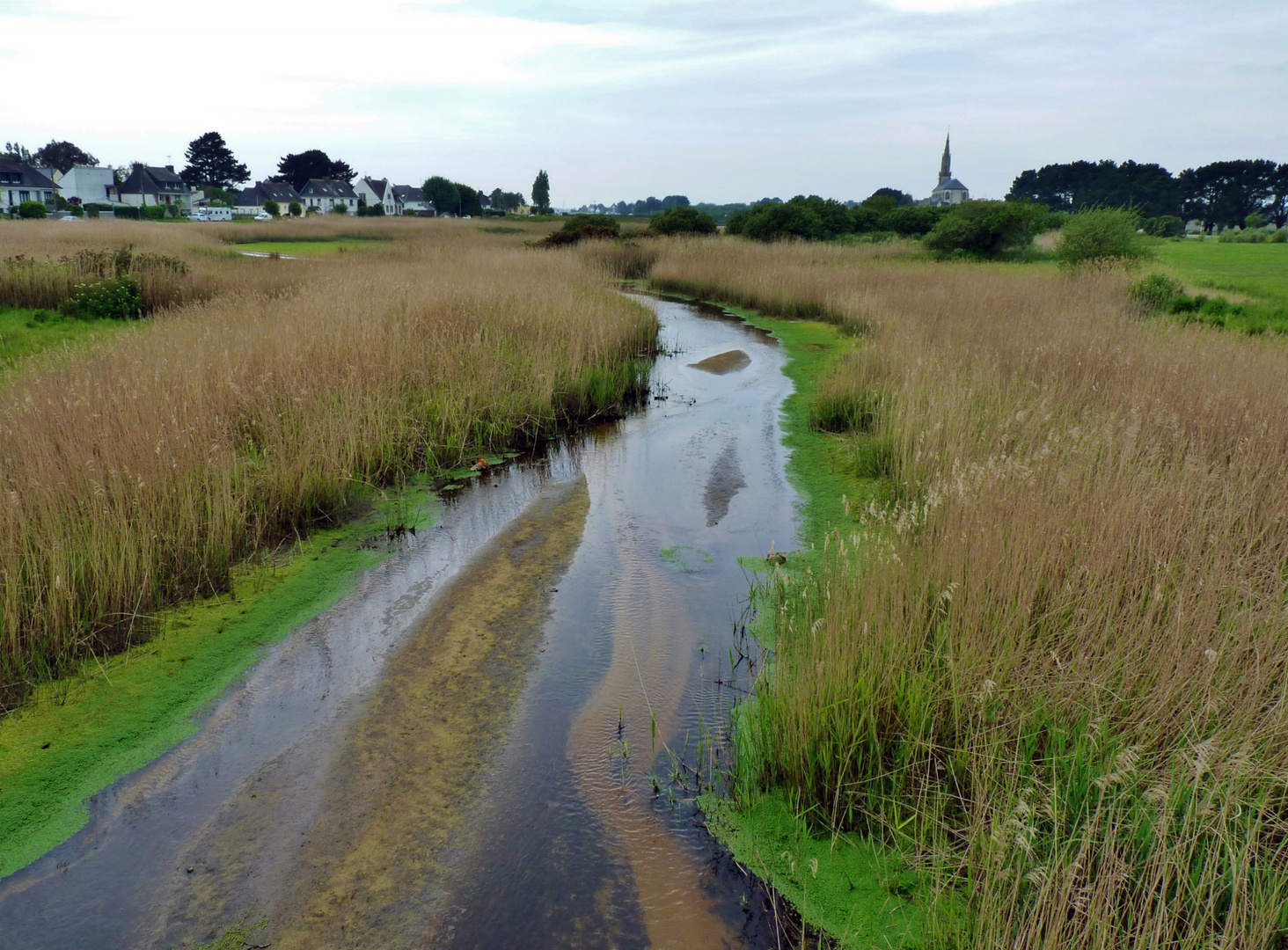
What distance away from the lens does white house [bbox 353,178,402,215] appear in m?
89.6

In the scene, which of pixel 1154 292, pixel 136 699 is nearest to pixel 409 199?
pixel 1154 292

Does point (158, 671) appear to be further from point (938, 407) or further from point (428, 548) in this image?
point (938, 407)

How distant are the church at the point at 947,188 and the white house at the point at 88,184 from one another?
8435cm

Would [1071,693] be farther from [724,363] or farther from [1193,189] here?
[1193,189]

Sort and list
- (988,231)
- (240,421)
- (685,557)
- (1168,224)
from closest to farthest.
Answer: (685,557), (240,421), (988,231), (1168,224)

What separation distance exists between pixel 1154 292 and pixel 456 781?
52.6 feet

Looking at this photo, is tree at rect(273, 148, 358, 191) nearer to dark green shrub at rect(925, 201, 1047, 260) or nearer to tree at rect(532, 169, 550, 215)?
tree at rect(532, 169, 550, 215)

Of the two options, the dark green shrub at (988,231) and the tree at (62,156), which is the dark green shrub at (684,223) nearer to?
the dark green shrub at (988,231)

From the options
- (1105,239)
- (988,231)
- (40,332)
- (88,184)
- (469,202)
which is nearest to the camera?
(40,332)

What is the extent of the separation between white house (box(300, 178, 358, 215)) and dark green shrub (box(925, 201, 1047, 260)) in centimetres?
7151

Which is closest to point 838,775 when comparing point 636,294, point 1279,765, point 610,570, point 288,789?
point 1279,765

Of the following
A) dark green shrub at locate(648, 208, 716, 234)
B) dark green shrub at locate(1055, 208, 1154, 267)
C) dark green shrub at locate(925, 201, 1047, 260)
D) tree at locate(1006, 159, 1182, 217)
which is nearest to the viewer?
dark green shrub at locate(1055, 208, 1154, 267)

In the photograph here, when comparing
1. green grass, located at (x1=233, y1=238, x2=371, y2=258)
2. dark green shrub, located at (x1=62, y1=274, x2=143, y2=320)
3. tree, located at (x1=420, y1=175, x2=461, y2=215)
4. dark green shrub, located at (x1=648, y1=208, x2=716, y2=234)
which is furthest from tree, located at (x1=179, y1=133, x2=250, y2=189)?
dark green shrub, located at (x1=62, y1=274, x2=143, y2=320)

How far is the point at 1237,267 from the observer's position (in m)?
20.8
